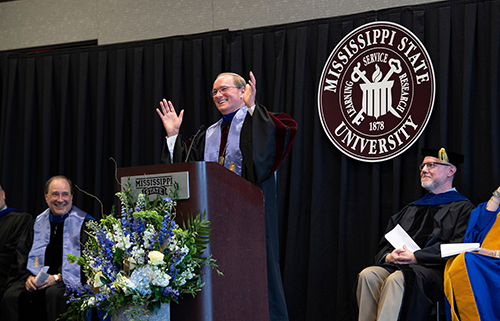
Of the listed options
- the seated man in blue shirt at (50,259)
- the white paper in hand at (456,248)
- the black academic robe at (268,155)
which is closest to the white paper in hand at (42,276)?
the seated man in blue shirt at (50,259)

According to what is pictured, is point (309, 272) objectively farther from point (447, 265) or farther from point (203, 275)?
point (203, 275)

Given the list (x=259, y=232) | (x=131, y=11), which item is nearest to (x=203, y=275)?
(x=259, y=232)

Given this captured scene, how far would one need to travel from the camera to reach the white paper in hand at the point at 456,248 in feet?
11.5

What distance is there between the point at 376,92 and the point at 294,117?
68cm

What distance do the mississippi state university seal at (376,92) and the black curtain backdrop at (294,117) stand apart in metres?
0.08

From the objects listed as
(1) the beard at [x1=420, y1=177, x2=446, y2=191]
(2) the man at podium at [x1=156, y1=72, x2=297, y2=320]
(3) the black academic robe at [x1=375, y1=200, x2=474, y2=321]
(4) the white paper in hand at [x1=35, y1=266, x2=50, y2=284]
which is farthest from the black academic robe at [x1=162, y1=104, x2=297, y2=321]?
(4) the white paper in hand at [x1=35, y1=266, x2=50, y2=284]

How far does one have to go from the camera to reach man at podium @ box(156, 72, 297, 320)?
2686mm

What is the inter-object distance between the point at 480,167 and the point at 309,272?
1.50 metres

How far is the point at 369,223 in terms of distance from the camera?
4.52 metres

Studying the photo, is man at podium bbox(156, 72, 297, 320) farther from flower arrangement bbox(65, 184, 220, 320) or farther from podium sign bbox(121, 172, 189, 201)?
flower arrangement bbox(65, 184, 220, 320)

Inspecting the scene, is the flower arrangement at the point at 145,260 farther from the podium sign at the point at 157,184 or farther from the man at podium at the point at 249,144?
A: the man at podium at the point at 249,144

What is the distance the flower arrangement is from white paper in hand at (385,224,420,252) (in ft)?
6.73

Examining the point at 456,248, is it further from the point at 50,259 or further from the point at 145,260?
the point at 50,259

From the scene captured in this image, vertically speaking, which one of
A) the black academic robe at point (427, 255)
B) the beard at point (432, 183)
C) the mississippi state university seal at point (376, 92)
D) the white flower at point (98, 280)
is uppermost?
the mississippi state university seal at point (376, 92)
